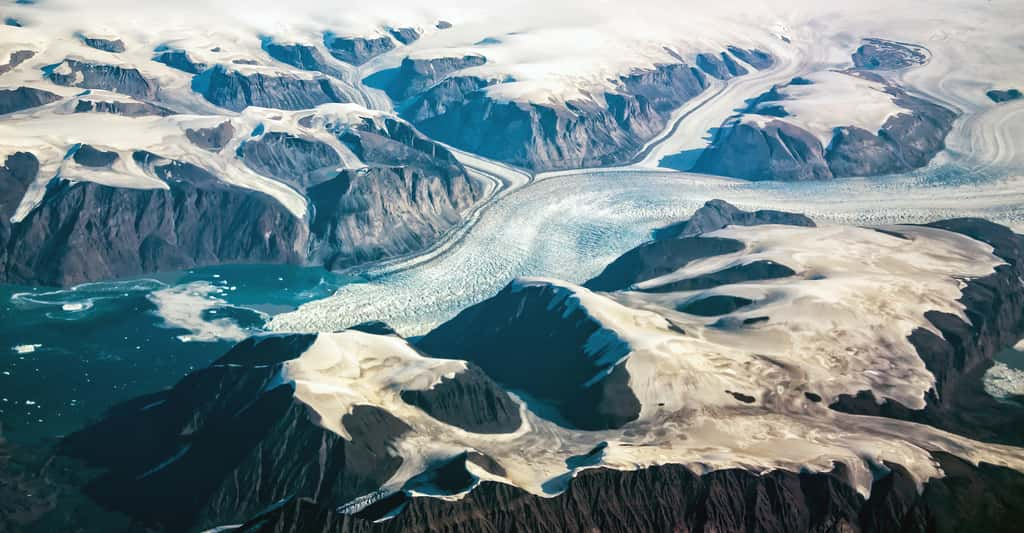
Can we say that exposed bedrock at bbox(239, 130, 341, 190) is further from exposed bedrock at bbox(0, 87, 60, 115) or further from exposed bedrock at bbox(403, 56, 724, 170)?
exposed bedrock at bbox(0, 87, 60, 115)

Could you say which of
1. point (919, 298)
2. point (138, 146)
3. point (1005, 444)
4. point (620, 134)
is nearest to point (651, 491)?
point (1005, 444)

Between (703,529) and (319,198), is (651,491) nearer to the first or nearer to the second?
(703,529)

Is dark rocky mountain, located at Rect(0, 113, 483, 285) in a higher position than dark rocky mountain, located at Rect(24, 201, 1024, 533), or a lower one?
lower

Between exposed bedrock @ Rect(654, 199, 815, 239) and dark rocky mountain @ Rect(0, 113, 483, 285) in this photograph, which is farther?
exposed bedrock @ Rect(654, 199, 815, 239)

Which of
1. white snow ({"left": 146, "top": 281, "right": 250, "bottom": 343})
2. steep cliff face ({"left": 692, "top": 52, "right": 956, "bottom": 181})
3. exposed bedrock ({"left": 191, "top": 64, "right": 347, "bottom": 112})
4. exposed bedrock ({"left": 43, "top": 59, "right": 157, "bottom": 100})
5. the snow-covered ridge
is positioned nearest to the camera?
the snow-covered ridge

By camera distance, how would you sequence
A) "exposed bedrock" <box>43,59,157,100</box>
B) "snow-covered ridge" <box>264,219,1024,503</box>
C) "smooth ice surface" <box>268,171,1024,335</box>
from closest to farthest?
"snow-covered ridge" <box>264,219,1024,503</box> < "smooth ice surface" <box>268,171,1024,335</box> < "exposed bedrock" <box>43,59,157,100</box>

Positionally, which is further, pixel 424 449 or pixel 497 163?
pixel 497 163

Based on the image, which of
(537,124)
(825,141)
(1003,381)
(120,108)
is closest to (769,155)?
(825,141)

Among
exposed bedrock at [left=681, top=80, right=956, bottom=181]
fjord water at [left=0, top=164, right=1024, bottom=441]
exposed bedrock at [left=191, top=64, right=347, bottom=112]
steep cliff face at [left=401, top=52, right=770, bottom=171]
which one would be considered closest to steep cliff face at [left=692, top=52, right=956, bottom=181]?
exposed bedrock at [left=681, top=80, right=956, bottom=181]
